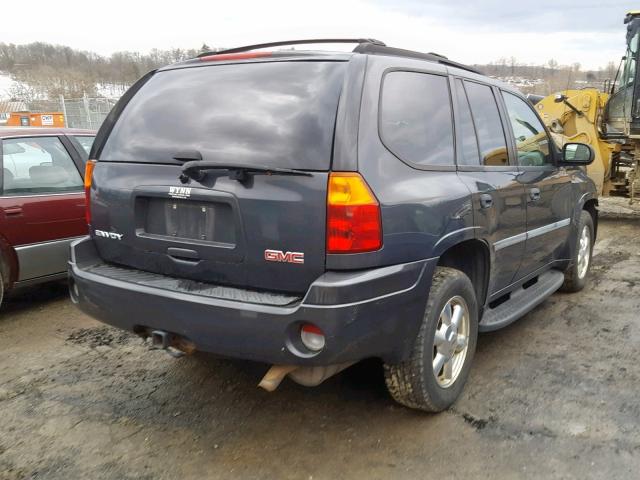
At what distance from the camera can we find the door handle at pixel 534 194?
398 cm

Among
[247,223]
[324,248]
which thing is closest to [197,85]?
[247,223]

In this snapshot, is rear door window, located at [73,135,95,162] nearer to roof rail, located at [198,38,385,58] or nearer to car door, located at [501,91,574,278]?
roof rail, located at [198,38,385,58]

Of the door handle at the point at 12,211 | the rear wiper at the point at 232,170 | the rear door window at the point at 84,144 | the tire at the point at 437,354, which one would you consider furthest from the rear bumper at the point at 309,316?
the rear door window at the point at 84,144

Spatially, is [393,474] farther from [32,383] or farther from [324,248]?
[32,383]

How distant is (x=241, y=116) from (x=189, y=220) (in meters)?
0.57

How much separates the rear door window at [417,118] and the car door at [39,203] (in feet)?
10.9

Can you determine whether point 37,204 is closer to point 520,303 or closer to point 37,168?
point 37,168

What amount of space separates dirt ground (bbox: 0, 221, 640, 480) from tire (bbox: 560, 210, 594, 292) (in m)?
0.86

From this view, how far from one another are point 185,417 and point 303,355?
1051 millimetres

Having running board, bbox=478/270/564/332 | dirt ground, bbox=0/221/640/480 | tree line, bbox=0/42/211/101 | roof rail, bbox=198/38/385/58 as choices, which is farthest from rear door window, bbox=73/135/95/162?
tree line, bbox=0/42/211/101

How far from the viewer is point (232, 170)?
2621 millimetres

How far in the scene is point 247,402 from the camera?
3.32 metres

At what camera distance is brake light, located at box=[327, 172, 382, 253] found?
246cm

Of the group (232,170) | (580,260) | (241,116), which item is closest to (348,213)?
(232,170)
